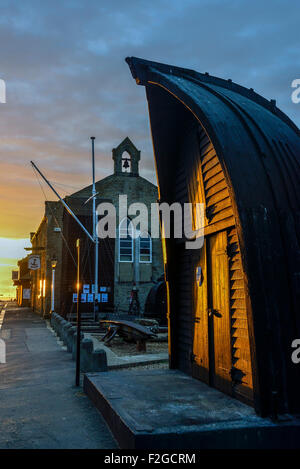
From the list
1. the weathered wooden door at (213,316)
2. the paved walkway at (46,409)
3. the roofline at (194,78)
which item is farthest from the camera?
the roofline at (194,78)

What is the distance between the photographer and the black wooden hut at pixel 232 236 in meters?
4.34

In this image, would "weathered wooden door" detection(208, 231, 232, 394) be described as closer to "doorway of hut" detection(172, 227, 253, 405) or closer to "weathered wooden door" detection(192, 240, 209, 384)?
"doorway of hut" detection(172, 227, 253, 405)

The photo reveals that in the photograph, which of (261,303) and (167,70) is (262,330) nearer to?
(261,303)

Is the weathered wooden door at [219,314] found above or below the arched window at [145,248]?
below

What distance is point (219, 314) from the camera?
589cm

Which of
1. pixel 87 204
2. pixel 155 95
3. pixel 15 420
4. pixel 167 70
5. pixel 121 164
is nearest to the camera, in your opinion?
pixel 15 420

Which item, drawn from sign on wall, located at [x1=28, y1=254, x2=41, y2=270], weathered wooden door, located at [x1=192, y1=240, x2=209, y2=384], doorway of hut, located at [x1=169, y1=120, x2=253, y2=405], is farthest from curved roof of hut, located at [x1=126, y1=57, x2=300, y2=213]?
sign on wall, located at [x1=28, y1=254, x2=41, y2=270]

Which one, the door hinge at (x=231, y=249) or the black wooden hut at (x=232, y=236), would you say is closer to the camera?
the black wooden hut at (x=232, y=236)

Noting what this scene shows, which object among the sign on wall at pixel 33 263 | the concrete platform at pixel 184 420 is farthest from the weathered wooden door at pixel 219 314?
the sign on wall at pixel 33 263

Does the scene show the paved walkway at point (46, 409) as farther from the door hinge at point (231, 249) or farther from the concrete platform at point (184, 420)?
the door hinge at point (231, 249)

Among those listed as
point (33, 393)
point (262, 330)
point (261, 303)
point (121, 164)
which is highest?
point (121, 164)

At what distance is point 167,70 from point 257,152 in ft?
9.50

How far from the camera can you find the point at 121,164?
29.7 meters
